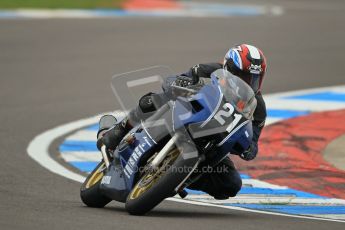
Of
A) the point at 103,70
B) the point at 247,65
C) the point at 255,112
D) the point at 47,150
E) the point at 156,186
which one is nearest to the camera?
the point at 156,186

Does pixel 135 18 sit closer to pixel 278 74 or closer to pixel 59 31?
pixel 59 31

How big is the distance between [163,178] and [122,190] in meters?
0.60

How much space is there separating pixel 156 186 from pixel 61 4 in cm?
1784

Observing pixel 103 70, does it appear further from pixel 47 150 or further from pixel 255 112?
pixel 255 112

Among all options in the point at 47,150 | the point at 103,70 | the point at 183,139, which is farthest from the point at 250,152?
the point at 103,70

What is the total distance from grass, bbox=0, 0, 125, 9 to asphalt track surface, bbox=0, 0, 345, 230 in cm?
222

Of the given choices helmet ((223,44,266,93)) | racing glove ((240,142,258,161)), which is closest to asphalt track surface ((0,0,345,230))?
racing glove ((240,142,258,161))

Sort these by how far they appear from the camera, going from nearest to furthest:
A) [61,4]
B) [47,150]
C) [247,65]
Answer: [247,65], [47,150], [61,4]

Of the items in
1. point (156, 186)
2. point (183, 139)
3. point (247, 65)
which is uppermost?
point (247, 65)

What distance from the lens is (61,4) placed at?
25.1 m

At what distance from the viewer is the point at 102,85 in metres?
15.7

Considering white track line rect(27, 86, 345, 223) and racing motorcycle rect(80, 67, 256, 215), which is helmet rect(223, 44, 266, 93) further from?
white track line rect(27, 86, 345, 223)

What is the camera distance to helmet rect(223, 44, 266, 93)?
8102 millimetres

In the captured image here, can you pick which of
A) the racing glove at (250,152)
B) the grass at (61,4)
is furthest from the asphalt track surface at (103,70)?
the grass at (61,4)
